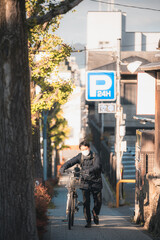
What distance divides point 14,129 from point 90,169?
378 cm

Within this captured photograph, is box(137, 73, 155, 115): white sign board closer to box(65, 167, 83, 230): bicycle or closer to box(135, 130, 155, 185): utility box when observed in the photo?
box(135, 130, 155, 185): utility box

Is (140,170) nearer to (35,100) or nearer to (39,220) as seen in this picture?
(39,220)

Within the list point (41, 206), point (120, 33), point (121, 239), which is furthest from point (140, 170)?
point (120, 33)

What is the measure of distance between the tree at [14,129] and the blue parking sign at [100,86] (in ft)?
39.5

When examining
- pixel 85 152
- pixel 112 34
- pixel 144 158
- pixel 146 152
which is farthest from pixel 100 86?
pixel 112 34

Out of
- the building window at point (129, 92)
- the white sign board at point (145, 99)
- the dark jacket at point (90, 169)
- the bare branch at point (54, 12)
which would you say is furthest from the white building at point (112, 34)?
the bare branch at point (54, 12)

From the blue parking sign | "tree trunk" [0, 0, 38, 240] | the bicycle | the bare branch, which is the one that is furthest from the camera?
the blue parking sign

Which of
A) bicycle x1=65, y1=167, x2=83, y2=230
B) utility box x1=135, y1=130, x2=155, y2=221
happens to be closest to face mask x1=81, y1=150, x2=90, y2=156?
bicycle x1=65, y1=167, x2=83, y2=230

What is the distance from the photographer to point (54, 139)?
142ft

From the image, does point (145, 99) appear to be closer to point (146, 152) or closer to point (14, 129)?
point (146, 152)

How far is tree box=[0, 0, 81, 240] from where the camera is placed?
18.9ft

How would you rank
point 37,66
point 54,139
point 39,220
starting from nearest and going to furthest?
1. point 39,220
2. point 37,66
3. point 54,139

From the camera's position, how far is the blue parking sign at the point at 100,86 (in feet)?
59.1

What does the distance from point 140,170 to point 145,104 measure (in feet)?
6.56
